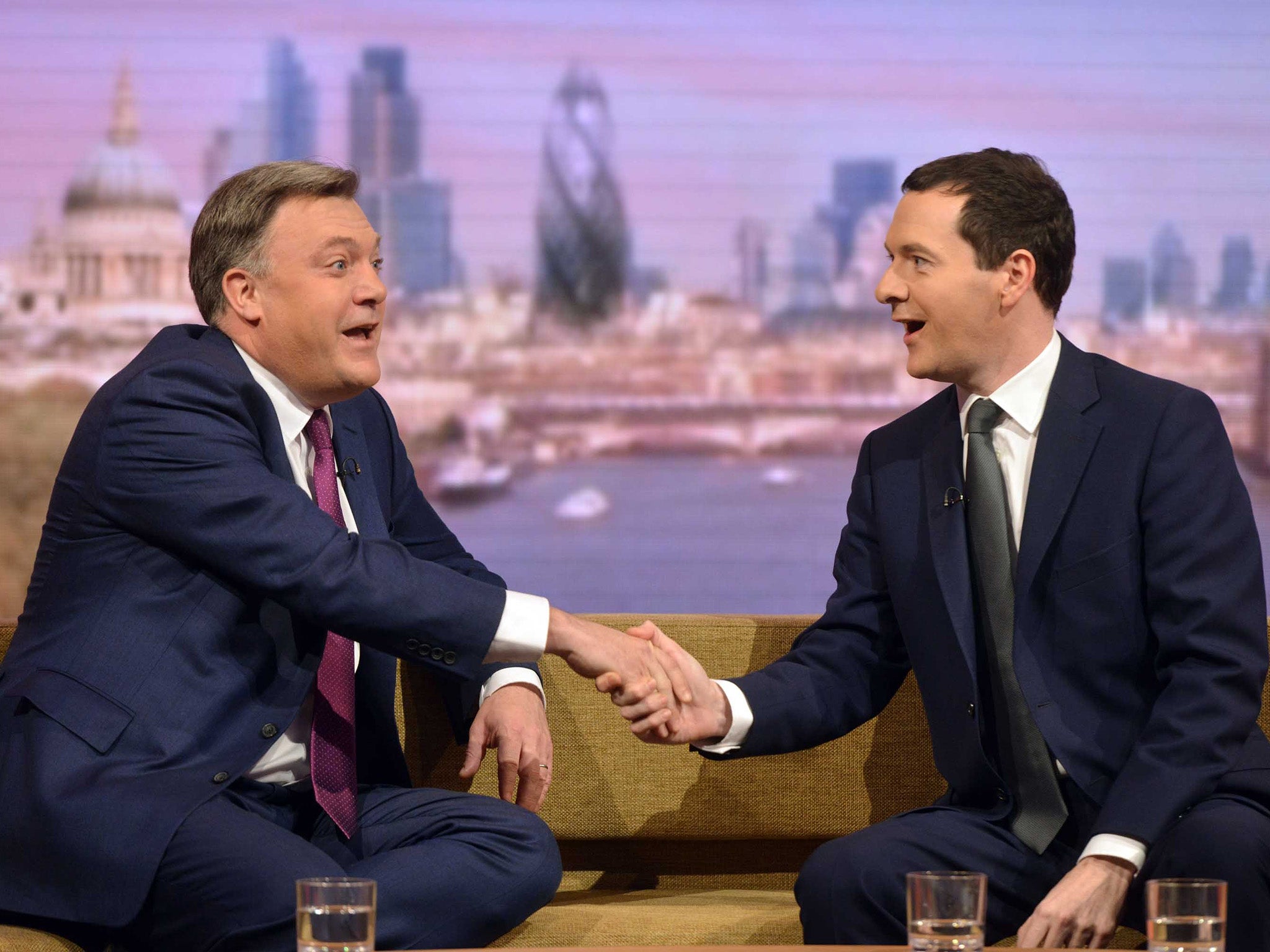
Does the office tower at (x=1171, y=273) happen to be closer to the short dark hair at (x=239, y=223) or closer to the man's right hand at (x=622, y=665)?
the man's right hand at (x=622, y=665)

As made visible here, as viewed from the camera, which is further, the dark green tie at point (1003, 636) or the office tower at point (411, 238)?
Result: the office tower at point (411, 238)

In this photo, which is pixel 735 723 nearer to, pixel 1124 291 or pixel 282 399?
pixel 282 399

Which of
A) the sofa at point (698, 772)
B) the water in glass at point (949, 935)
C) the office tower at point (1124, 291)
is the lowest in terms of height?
the sofa at point (698, 772)

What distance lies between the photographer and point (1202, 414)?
222 centimetres

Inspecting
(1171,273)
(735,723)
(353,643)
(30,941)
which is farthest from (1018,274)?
(1171,273)

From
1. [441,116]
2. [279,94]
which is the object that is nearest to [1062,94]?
[441,116]

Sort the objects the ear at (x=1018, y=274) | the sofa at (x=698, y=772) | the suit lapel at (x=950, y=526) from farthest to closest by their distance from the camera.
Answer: the sofa at (x=698, y=772) → the ear at (x=1018, y=274) → the suit lapel at (x=950, y=526)

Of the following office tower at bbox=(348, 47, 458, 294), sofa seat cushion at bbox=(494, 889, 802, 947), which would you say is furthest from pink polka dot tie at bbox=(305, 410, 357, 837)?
office tower at bbox=(348, 47, 458, 294)

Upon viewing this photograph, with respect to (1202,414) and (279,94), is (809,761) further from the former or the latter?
(279,94)

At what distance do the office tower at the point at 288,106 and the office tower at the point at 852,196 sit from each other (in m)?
1.54

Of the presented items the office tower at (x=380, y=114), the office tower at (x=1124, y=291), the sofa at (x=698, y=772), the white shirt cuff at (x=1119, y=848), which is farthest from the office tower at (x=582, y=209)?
the white shirt cuff at (x=1119, y=848)

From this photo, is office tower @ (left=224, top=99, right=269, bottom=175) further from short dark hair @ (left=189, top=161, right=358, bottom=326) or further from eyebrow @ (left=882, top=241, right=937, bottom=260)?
eyebrow @ (left=882, top=241, right=937, bottom=260)

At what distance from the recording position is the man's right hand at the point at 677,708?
7.31ft

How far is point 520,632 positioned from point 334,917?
0.73 metres
